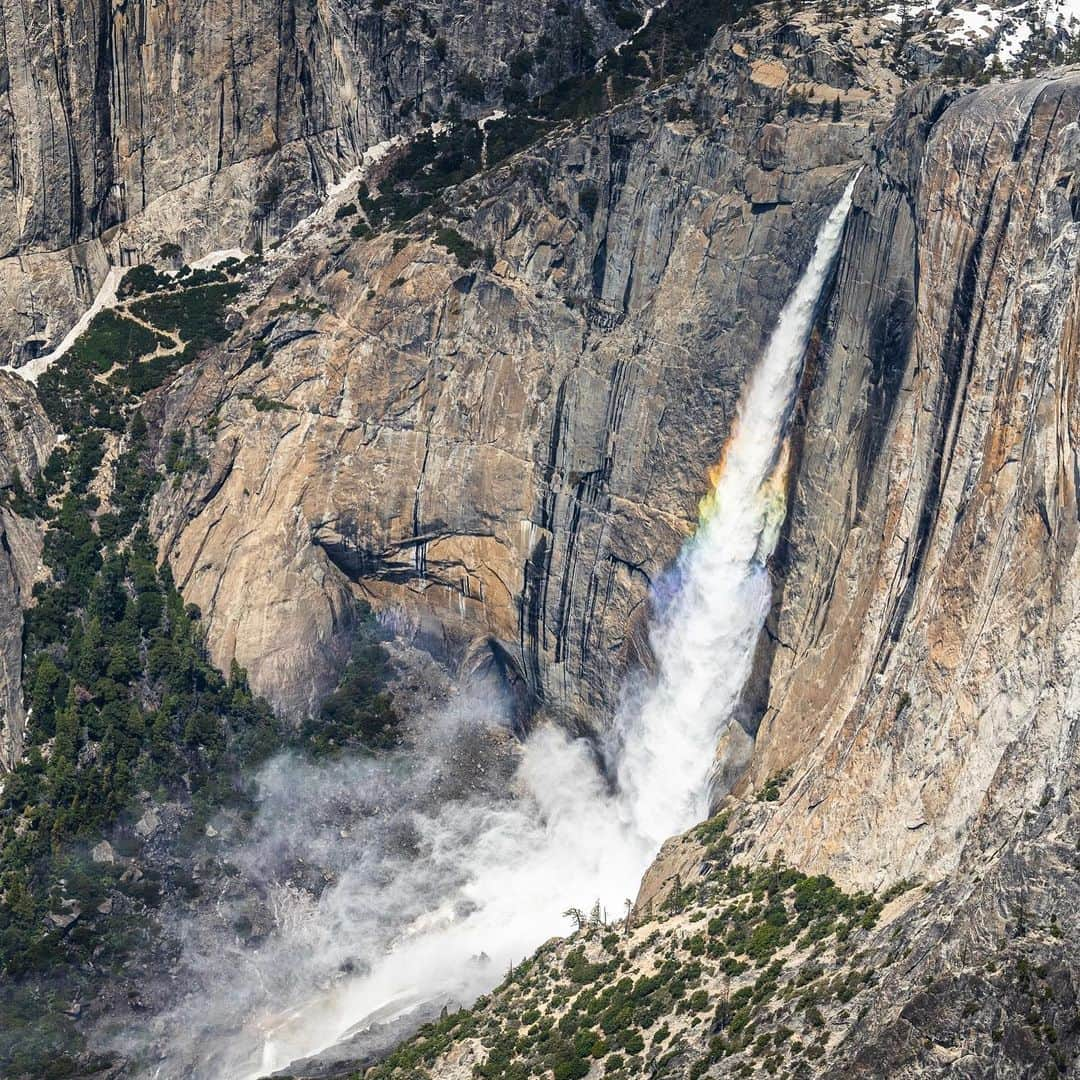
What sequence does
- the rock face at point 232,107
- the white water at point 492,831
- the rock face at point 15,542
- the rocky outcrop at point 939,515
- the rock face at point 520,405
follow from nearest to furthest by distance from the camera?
the rocky outcrop at point 939,515
the white water at point 492,831
the rock face at point 520,405
the rock face at point 15,542
the rock face at point 232,107

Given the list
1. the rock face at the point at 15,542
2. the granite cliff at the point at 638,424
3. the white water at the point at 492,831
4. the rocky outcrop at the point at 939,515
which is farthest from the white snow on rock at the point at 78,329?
the rocky outcrop at the point at 939,515

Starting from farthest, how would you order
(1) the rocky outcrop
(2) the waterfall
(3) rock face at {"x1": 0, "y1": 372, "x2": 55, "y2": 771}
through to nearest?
(3) rock face at {"x1": 0, "y1": 372, "x2": 55, "y2": 771}, (2) the waterfall, (1) the rocky outcrop

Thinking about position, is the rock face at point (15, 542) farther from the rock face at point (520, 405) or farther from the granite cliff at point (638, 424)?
the rock face at point (520, 405)

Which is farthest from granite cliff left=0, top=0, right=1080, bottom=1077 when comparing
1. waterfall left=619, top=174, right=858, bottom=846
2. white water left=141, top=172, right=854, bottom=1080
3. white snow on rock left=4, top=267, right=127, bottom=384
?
white water left=141, top=172, right=854, bottom=1080

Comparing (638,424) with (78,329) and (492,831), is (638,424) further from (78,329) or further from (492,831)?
(78,329)

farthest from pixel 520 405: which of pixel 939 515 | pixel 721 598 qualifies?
pixel 939 515

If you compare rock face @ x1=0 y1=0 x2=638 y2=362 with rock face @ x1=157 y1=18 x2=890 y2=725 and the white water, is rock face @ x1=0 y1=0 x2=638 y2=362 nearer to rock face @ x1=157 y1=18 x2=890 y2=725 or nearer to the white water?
rock face @ x1=157 y1=18 x2=890 y2=725
